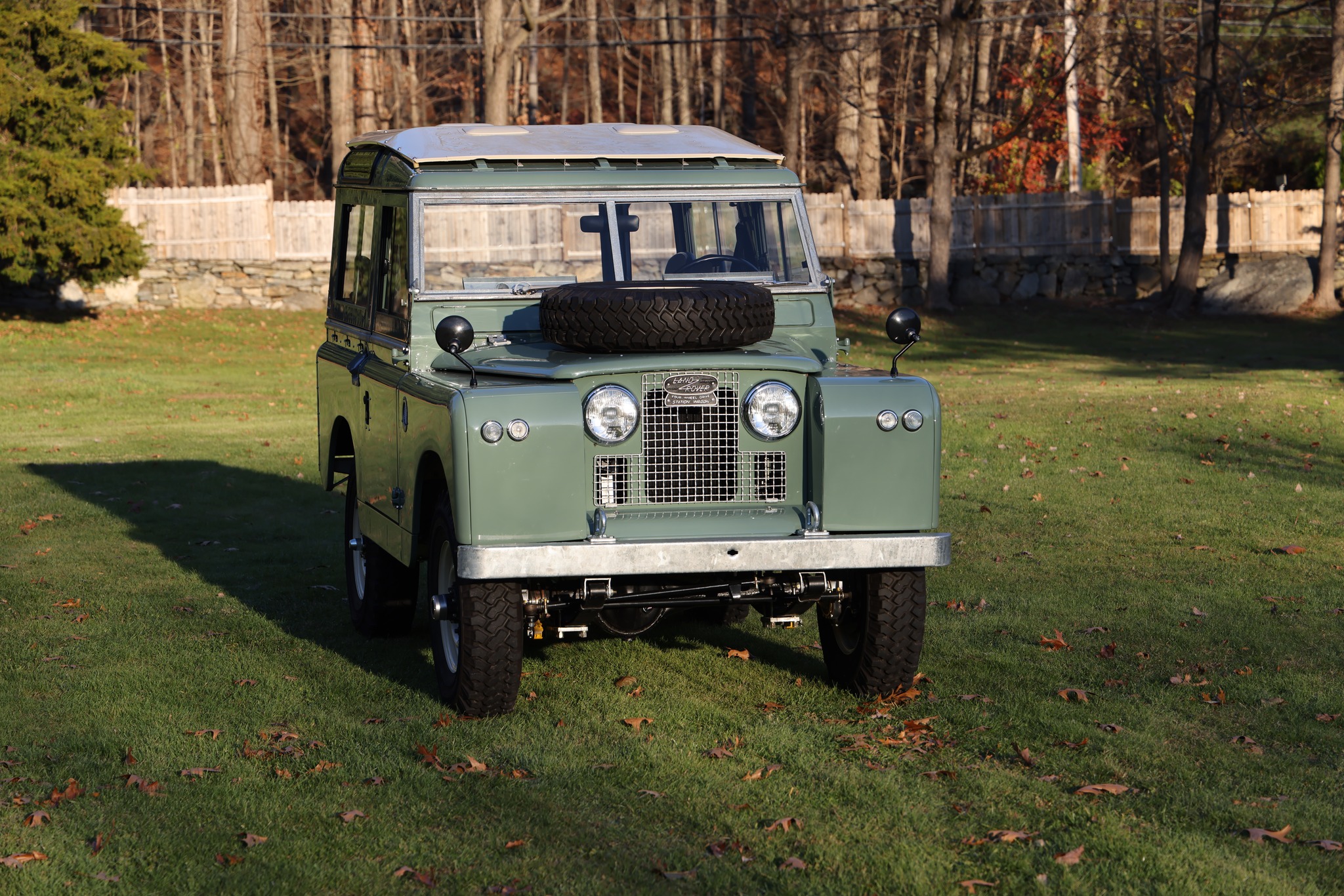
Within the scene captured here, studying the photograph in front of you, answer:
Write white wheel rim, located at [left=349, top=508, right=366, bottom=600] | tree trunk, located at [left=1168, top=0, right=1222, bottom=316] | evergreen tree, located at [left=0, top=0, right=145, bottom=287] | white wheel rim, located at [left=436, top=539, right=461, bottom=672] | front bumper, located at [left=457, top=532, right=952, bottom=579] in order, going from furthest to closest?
tree trunk, located at [left=1168, top=0, right=1222, bottom=316], evergreen tree, located at [left=0, top=0, right=145, bottom=287], white wheel rim, located at [left=349, top=508, right=366, bottom=600], white wheel rim, located at [left=436, top=539, right=461, bottom=672], front bumper, located at [left=457, top=532, right=952, bottom=579]

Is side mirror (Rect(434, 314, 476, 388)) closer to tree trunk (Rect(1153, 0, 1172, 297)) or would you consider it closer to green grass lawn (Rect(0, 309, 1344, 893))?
green grass lawn (Rect(0, 309, 1344, 893))

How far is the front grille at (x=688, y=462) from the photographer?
20.4 ft

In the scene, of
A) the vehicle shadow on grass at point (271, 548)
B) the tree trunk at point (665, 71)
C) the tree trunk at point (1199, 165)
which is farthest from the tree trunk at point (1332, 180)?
the vehicle shadow on grass at point (271, 548)

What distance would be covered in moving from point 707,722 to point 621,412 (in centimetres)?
140

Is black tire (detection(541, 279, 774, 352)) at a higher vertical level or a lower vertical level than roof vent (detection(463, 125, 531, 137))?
lower

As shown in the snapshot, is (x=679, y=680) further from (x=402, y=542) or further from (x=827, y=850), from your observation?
(x=827, y=850)

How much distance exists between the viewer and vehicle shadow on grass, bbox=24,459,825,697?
7.86m

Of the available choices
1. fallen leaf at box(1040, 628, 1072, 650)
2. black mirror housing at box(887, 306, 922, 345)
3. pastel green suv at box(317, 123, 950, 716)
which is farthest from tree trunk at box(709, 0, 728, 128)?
black mirror housing at box(887, 306, 922, 345)

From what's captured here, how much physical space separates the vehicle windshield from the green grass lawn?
75.7 inches

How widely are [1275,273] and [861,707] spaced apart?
2933cm

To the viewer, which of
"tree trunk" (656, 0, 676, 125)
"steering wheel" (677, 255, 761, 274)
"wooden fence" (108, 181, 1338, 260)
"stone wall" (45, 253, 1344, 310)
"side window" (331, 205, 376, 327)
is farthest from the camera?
"tree trunk" (656, 0, 676, 125)

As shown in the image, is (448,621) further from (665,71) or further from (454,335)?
(665,71)

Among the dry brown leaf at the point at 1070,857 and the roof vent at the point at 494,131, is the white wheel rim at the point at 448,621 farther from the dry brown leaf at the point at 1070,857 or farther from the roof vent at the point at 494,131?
the dry brown leaf at the point at 1070,857

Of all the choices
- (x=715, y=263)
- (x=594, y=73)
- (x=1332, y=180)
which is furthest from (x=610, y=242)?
(x=594, y=73)
